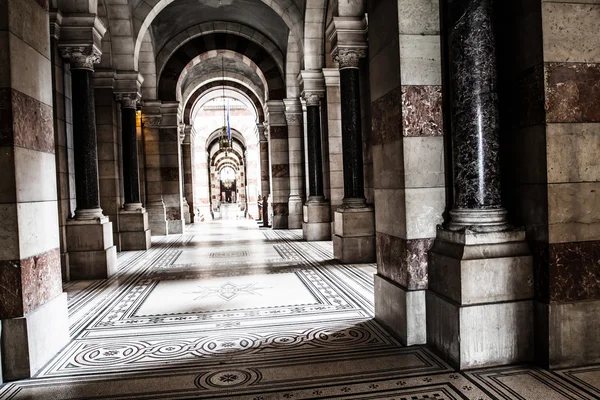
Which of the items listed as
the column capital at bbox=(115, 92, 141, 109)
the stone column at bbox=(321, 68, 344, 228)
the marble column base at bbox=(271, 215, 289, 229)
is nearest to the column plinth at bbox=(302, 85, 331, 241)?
the stone column at bbox=(321, 68, 344, 228)

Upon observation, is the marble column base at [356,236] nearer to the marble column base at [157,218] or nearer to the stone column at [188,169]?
the marble column base at [157,218]

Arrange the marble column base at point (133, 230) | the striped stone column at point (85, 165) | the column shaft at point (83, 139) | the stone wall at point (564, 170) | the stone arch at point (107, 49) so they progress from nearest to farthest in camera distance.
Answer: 1. the stone wall at point (564, 170)
2. the striped stone column at point (85, 165)
3. the column shaft at point (83, 139)
4. the stone arch at point (107, 49)
5. the marble column base at point (133, 230)

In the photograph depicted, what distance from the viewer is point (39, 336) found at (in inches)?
142

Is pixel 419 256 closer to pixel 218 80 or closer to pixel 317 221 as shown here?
pixel 317 221

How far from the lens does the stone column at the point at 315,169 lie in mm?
11617

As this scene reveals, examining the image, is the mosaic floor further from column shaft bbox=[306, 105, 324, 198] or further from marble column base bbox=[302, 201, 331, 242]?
column shaft bbox=[306, 105, 324, 198]

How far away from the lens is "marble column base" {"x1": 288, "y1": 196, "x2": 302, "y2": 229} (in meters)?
15.1

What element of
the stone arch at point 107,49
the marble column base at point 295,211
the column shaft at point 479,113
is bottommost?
the marble column base at point 295,211

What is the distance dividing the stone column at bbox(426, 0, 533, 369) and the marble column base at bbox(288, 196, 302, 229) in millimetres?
11472

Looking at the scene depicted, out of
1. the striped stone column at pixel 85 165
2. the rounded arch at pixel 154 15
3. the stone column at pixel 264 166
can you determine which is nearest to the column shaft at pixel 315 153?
the rounded arch at pixel 154 15

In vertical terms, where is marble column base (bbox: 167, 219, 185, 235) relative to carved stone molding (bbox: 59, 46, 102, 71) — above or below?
below

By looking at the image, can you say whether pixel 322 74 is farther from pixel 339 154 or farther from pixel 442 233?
pixel 442 233

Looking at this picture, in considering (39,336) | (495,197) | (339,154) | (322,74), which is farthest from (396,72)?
(322,74)

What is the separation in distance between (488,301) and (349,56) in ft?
19.4
